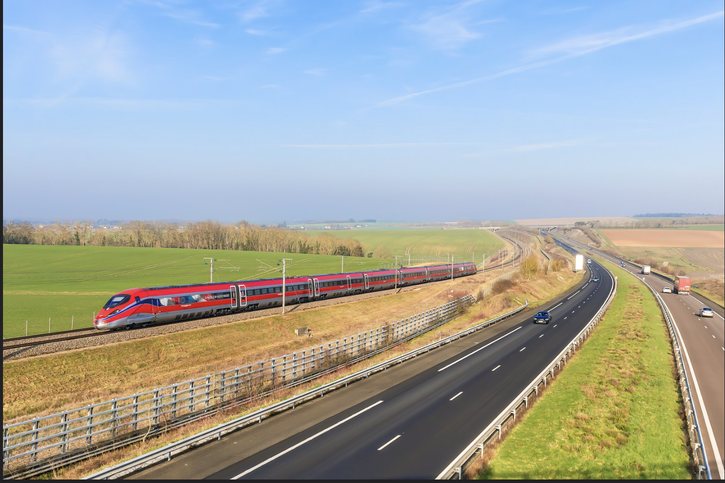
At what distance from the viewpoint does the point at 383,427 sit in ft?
71.1

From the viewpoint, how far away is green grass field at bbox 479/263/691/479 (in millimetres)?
17719

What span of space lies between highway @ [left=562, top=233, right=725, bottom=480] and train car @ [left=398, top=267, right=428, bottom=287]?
39040 millimetres

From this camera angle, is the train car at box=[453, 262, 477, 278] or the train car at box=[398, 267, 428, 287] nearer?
the train car at box=[398, 267, 428, 287]

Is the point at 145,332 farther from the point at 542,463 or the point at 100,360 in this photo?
the point at 542,463

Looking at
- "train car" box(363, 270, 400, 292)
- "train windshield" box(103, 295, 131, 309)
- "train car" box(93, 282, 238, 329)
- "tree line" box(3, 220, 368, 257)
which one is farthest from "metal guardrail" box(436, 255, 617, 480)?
"tree line" box(3, 220, 368, 257)

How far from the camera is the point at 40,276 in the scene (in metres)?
95.5

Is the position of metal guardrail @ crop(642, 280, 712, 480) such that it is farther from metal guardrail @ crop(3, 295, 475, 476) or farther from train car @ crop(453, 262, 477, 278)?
train car @ crop(453, 262, 477, 278)

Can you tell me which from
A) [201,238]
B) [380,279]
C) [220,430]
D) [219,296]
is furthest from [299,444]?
[201,238]

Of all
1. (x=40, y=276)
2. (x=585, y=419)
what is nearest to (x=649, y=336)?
(x=585, y=419)

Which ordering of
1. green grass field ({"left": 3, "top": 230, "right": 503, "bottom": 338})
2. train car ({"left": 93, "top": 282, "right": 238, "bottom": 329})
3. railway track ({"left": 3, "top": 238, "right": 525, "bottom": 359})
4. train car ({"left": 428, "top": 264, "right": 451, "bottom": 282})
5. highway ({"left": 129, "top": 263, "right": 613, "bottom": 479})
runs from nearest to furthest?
1. highway ({"left": 129, "top": 263, "right": 613, "bottom": 479})
2. railway track ({"left": 3, "top": 238, "right": 525, "bottom": 359})
3. train car ({"left": 93, "top": 282, "right": 238, "bottom": 329})
4. green grass field ({"left": 3, "top": 230, "right": 503, "bottom": 338})
5. train car ({"left": 428, "top": 264, "right": 451, "bottom": 282})

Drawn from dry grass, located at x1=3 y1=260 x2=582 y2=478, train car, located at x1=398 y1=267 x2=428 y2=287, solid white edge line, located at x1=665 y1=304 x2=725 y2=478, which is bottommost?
dry grass, located at x1=3 y1=260 x2=582 y2=478

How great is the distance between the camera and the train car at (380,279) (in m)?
74.4

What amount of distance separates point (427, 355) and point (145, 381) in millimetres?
21112

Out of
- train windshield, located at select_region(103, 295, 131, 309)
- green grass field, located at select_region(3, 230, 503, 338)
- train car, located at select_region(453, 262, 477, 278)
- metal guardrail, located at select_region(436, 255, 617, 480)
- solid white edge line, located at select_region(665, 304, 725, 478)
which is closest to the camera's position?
metal guardrail, located at select_region(436, 255, 617, 480)
